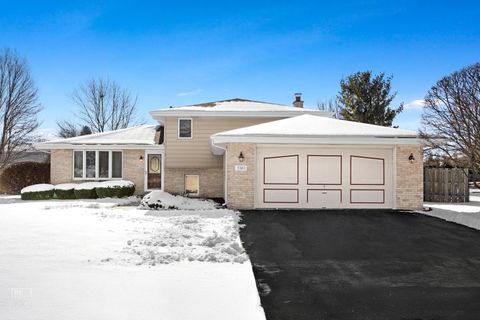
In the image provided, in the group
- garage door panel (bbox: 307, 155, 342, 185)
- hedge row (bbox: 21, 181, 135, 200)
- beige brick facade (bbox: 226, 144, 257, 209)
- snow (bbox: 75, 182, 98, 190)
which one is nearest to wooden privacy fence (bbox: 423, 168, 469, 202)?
garage door panel (bbox: 307, 155, 342, 185)

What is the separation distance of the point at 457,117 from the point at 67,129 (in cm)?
3549

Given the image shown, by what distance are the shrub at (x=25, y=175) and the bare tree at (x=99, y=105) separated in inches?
497

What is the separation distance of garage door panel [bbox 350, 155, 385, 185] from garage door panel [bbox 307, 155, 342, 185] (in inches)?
20.0

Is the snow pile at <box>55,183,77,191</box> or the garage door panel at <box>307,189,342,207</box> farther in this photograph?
the snow pile at <box>55,183,77,191</box>

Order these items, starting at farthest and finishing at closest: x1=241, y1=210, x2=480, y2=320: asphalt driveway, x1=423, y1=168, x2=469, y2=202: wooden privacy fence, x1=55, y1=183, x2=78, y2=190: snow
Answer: x1=55, y1=183, x2=78, y2=190: snow
x1=423, y1=168, x2=469, y2=202: wooden privacy fence
x1=241, y1=210, x2=480, y2=320: asphalt driveway

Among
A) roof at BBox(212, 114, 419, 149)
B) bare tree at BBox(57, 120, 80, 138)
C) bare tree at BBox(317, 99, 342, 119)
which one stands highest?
bare tree at BBox(317, 99, 342, 119)

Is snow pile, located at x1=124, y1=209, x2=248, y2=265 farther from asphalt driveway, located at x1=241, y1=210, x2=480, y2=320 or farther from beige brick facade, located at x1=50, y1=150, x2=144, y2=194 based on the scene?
beige brick facade, located at x1=50, y1=150, x2=144, y2=194

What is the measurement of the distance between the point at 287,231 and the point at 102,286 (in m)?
5.60

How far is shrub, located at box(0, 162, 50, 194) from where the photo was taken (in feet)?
77.5

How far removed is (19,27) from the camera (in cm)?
1961

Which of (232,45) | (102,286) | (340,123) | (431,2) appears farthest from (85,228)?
(431,2)

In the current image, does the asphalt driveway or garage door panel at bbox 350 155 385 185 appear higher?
garage door panel at bbox 350 155 385 185

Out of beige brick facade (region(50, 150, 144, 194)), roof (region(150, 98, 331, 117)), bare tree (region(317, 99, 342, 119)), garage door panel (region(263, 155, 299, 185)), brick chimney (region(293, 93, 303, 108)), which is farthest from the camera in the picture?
bare tree (region(317, 99, 342, 119))

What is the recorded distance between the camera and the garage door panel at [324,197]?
1411cm
